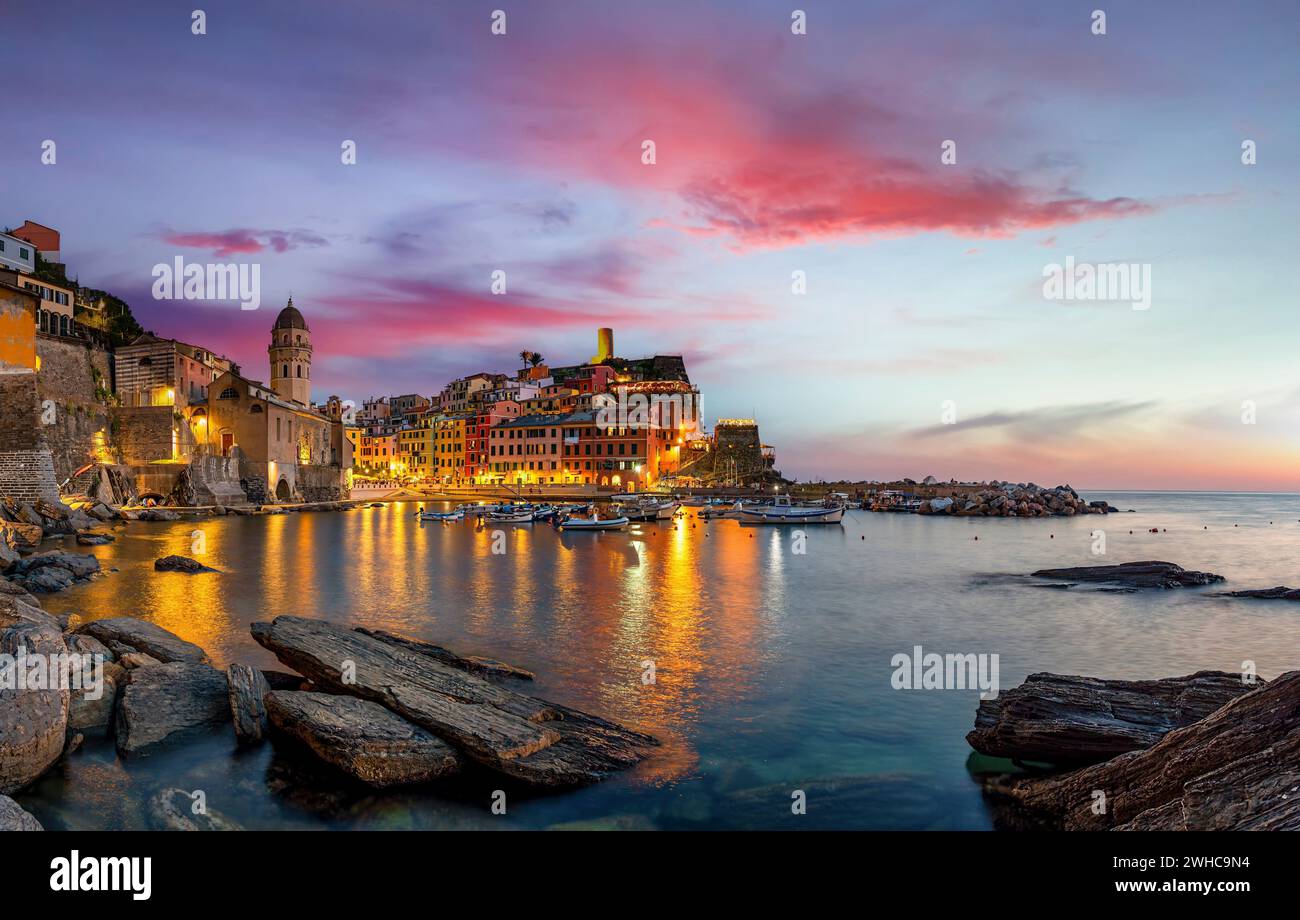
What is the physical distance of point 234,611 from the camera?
20953 millimetres

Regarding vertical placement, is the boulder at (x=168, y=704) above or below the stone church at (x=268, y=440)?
below

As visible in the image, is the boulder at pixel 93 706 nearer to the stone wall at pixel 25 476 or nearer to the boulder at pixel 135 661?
the boulder at pixel 135 661

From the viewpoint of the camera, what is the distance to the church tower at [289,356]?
286 feet

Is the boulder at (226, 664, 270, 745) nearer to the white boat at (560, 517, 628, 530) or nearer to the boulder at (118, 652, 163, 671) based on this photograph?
the boulder at (118, 652, 163, 671)

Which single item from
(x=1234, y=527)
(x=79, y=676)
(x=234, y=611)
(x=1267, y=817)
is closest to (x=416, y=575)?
(x=234, y=611)

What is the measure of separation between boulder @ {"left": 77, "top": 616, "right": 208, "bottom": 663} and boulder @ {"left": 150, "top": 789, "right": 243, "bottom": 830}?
485 cm

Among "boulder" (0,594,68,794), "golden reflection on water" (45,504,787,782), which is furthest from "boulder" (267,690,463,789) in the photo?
"golden reflection on water" (45,504,787,782)

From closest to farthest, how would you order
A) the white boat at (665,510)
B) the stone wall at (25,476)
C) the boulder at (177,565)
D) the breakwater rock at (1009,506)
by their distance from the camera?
the boulder at (177,565), the stone wall at (25,476), the white boat at (665,510), the breakwater rock at (1009,506)

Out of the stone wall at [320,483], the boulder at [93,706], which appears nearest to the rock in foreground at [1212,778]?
the boulder at [93,706]

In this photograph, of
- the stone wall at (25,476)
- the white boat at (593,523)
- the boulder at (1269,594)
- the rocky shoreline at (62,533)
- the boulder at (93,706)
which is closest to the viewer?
the boulder at (93,706)

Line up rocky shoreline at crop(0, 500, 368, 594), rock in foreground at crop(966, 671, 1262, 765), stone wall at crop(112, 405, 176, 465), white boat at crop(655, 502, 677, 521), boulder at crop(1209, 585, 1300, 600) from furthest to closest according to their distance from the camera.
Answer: white boat at crop(655, 502, 677, 521) → stone wall at crop(112, 405, 176, 465) → boulder at crop(1209, 585, 1300, 600) → rocky shoreline at crop(0, 500, 368, 594) → rock in foreground at crop(966, 671, 1262, 765)

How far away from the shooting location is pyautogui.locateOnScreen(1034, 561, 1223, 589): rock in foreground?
27922 millimetres

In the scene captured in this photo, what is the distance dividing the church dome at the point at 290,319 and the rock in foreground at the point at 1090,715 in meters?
93.8

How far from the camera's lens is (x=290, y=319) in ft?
287
